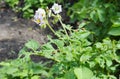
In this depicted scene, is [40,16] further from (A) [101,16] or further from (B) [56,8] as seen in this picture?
(A) [101,16]

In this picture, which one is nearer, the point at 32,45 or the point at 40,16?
the point at 40,16

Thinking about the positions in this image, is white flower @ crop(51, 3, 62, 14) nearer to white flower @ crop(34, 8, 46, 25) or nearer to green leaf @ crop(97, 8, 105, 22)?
white flower @ crop(34, 8, 46, 25)

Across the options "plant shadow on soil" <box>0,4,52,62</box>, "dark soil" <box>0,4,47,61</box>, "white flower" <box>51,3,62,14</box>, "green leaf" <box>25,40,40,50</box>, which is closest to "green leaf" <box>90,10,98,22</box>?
"white flower" <box>51,3,62,14</box>

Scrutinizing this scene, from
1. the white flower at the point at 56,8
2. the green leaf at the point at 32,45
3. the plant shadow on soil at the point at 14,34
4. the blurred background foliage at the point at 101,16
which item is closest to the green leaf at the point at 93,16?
the blurred background foliage at the point at 101,16

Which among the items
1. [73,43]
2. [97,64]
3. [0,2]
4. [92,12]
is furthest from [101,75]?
[0,2]

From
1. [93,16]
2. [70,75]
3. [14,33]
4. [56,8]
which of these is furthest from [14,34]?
[70,75]

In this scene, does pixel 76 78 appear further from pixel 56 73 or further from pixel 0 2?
pixel 0 2

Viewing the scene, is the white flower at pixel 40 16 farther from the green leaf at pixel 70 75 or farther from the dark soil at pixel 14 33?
the dark soil at pixel 14 33
